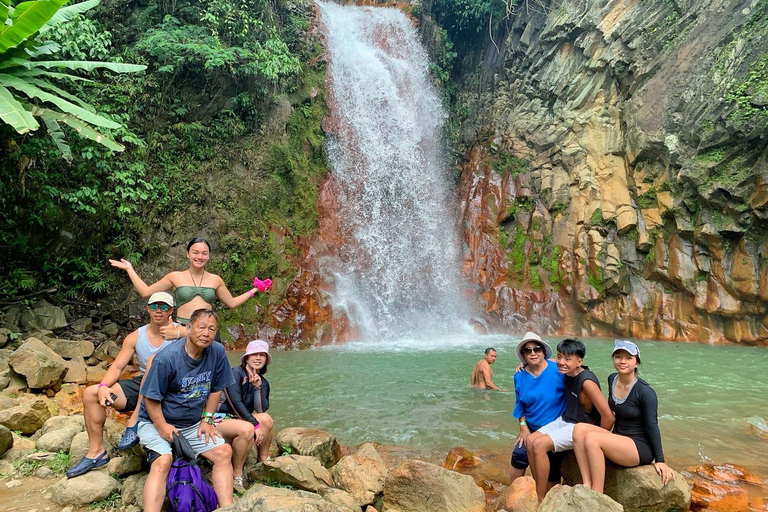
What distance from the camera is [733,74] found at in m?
10.5

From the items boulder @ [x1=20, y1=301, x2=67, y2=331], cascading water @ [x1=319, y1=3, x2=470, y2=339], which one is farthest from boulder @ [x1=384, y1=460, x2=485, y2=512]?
cascading water @ [x1=319, y1=3, x2=470, y2=339]

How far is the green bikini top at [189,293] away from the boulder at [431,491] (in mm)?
2253

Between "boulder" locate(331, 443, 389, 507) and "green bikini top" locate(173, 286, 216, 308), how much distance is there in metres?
1.88

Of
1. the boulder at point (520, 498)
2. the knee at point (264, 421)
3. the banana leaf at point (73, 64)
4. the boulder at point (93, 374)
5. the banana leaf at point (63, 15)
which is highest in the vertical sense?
the banana leaf at point (63, 15)

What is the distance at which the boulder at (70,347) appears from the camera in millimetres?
7210

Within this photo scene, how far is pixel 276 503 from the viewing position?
7.89ft

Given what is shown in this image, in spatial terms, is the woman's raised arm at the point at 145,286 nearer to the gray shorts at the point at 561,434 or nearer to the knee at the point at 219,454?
the knee at the point at 219,454

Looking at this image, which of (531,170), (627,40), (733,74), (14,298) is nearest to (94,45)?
(14,298)

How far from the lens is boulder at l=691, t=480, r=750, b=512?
3.61 metres

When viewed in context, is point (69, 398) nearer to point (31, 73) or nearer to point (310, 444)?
point (310, 444)

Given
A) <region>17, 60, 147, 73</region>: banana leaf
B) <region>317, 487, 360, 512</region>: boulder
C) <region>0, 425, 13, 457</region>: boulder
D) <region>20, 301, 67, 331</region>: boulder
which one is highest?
<region>17, 60, 147, 73</region>: banana leaf

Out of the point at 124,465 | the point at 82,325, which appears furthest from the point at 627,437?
the point at 82,325

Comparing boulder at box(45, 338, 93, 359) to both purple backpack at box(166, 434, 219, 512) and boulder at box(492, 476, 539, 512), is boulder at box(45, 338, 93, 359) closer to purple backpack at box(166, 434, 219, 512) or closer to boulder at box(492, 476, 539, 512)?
purple backpack at box(166, 434, 219, 512)

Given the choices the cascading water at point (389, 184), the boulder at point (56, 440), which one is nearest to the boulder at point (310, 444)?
the boulder at point (56, 440)
